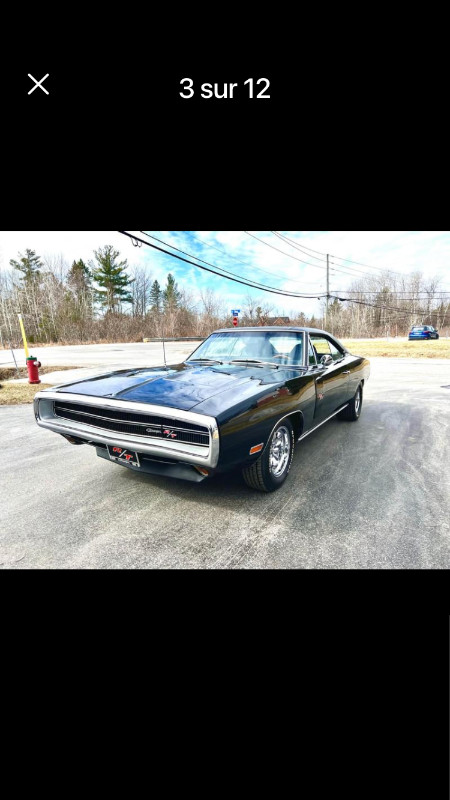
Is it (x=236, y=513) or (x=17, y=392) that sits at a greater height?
(x=17, y=392)

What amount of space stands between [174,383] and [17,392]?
720 centimetres

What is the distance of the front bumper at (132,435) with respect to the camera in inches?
87.7

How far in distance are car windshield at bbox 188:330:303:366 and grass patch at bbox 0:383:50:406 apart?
5089 mm

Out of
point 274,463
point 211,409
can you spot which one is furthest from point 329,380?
point 211,409

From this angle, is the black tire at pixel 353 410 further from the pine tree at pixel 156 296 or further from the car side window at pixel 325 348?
the pine tree at pixel 156 296

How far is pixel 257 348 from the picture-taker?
162 inches

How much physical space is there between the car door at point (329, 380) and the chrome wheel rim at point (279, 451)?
0.76m

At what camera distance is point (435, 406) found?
6.57 m

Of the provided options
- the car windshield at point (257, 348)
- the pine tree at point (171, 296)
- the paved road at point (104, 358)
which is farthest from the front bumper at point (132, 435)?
the pine tree at point (171, 296)

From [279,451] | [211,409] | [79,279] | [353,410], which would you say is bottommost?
[353,410]

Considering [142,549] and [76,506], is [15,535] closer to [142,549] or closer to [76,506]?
[76,506]

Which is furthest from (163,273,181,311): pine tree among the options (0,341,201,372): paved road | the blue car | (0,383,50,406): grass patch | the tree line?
(0,383,50,406): grass patch

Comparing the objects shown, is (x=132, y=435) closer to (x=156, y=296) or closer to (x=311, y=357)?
(x=311, y=357)
